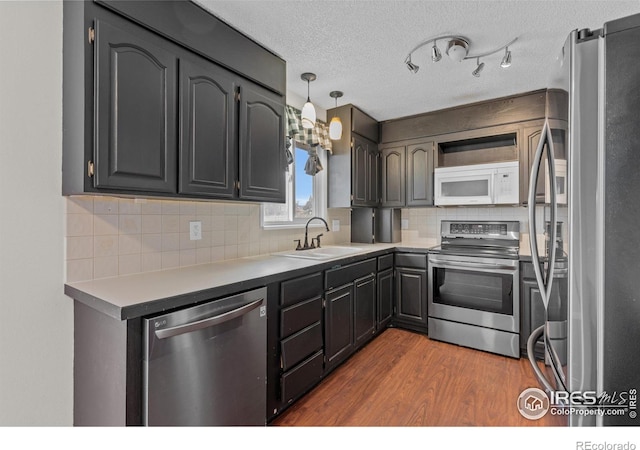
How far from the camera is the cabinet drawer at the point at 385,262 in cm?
297

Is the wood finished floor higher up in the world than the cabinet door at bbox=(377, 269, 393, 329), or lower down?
lower down

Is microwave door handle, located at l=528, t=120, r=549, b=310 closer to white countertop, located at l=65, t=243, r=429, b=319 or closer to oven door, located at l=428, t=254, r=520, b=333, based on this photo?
white countertop, located at l=65, t=243, r=429, b=319

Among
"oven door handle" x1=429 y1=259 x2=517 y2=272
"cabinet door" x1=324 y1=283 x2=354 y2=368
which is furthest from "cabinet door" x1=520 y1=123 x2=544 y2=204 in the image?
"cabinet door" x1=324 y1=283 x2=354 y2=368

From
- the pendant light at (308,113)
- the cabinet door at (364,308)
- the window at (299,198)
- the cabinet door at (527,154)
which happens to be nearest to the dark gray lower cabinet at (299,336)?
the cabinet door at (364,308)

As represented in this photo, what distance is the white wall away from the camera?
51.3 inches

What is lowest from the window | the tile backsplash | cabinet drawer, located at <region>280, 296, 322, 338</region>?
cabinet drawer, located at <region>280, 296, 322, 338</region>

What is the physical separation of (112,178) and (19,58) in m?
0.66

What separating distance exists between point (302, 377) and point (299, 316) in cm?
40

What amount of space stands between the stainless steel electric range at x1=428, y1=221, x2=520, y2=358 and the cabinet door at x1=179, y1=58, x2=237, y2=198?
6.93ft

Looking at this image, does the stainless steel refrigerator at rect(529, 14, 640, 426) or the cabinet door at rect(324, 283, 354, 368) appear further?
the cabinet door at rect(324, 283, 354, 368)

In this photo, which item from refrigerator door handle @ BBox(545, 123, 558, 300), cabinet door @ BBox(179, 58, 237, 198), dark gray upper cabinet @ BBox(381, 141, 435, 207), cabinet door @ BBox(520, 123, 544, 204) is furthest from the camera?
dark gray upper cabinet @ BBox(381, 141, 435, 207)

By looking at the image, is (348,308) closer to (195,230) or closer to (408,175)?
(195,230)
